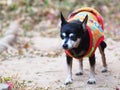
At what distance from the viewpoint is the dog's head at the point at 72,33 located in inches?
243

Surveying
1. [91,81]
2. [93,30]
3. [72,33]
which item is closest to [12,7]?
[93,30]

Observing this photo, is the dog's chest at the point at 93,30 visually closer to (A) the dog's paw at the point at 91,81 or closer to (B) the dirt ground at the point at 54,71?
(A) the dog's paw at the point at 91,81

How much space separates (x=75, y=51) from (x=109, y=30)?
574 centimetres

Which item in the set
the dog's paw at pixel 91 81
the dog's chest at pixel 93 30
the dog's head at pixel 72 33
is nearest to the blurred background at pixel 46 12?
the dog's chest at pixel 93 30

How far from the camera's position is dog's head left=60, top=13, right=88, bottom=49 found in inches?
243

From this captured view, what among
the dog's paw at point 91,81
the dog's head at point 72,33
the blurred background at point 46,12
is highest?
the blurred background at point 46,12

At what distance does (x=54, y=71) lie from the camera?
764cm

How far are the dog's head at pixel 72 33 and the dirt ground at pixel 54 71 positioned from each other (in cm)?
69

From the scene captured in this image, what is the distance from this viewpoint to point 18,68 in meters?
8.00

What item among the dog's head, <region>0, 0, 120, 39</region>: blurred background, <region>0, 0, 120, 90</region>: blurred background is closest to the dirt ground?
<region>0, 0, 120, 90</region>: blurred background

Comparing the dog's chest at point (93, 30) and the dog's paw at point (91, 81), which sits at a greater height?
the dog's chest at point (93, 30)

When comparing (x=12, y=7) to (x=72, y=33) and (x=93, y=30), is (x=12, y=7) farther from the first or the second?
(x=72, y=33)

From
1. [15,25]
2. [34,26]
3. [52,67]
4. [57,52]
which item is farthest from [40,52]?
[34,26]

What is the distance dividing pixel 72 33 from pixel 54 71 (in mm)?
1604
